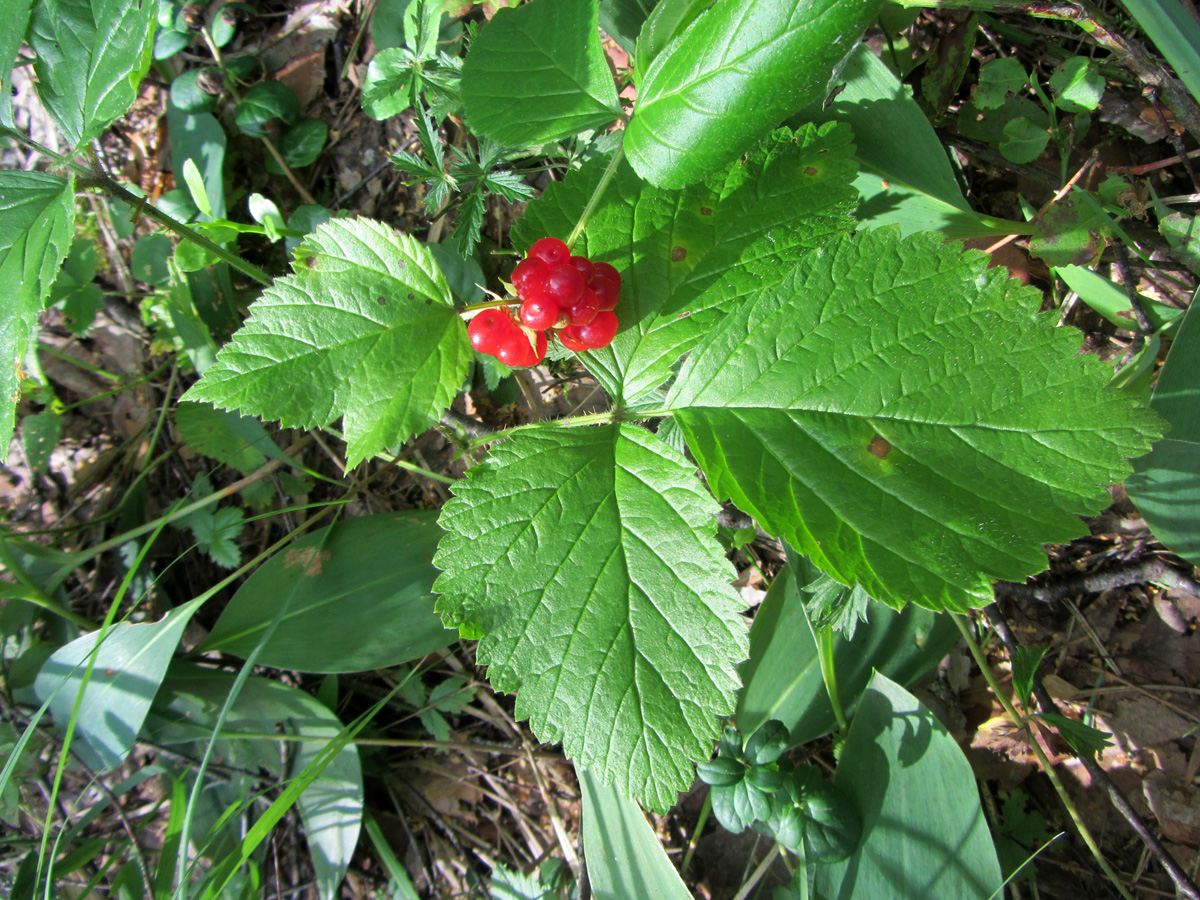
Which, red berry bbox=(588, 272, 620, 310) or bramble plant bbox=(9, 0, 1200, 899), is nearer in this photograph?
bramble plant bbox=(9, 0, 1200, 899)

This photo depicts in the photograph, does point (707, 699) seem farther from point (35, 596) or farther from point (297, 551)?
point (35, 596)

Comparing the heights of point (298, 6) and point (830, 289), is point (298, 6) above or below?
above

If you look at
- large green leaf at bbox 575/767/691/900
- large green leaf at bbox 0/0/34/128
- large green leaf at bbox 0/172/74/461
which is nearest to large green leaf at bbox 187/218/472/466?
large green leaf at bbox 0/172/74/461

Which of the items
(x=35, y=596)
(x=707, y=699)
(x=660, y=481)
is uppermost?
(x=660, y=481)

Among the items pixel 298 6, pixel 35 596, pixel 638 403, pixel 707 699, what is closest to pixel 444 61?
pixel 638 403

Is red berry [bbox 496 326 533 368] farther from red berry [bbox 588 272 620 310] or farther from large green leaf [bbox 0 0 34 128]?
large green leaf [bbox 0 0 34 128]

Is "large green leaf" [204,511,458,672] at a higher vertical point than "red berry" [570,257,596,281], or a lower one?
lower

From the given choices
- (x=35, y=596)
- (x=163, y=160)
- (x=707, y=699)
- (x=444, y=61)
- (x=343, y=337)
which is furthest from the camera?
(x=163, y=160)
